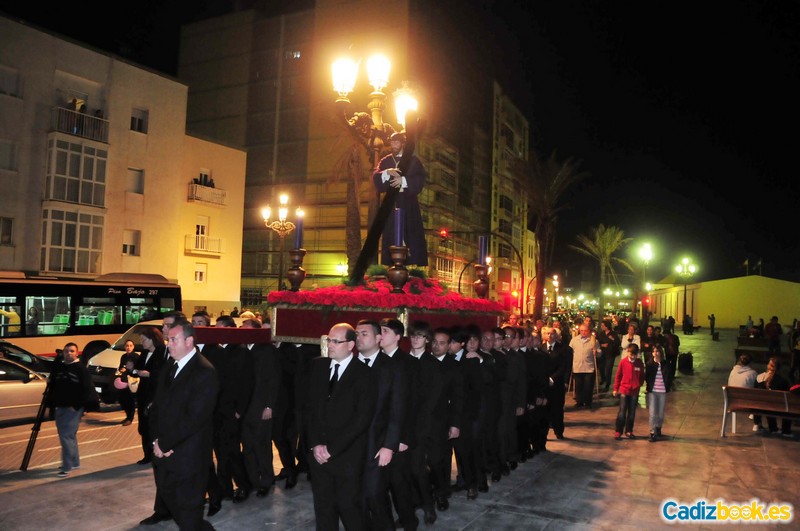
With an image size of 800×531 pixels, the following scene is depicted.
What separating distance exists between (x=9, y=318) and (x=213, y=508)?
15.2 m

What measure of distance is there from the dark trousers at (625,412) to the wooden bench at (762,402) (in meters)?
1.88

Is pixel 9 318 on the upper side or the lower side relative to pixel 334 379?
lower

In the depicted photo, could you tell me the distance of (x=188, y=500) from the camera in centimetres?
522

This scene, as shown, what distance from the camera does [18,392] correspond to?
11961mm

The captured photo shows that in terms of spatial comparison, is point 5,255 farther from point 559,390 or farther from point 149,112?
point 559,390

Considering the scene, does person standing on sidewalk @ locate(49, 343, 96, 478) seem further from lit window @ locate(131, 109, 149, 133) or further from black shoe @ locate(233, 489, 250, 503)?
lit window @ locate(131, 109, 149, 133)

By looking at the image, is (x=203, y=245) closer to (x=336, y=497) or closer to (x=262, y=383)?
(x=262, y=383)

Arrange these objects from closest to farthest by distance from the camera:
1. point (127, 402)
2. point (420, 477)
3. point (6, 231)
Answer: point (420, 477)
point (127, 402)
point (6, 231)

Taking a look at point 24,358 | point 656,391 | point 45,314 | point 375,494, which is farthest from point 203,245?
point 375,494

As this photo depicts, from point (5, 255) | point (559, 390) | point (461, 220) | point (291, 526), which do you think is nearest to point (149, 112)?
point (5, 255)

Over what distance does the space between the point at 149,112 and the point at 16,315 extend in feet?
51.0

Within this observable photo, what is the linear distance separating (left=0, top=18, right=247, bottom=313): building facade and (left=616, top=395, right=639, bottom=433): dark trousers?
24587 mm

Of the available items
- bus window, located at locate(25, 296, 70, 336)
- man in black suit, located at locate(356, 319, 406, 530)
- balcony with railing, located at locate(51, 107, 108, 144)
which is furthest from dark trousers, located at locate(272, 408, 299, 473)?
balcony with railing, located at locate(51, 107, 108, 144)

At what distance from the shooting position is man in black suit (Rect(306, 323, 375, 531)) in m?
4.95
